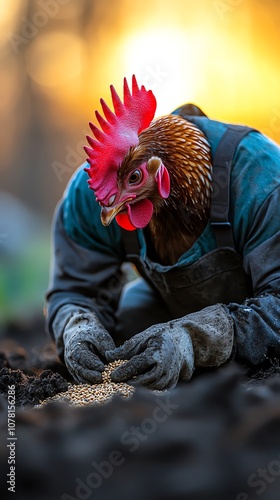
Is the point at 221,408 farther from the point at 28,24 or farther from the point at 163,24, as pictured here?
the point at 28,24

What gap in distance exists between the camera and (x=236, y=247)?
2.76 m

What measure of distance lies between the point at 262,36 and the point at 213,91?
5.05 ft

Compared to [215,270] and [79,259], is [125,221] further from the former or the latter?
[79,259]

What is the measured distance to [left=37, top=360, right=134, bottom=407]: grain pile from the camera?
224cm

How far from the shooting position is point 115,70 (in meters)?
10.8

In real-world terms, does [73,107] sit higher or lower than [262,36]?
lower

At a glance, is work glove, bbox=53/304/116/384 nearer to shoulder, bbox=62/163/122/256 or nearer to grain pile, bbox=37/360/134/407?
grain pile, bbox=37/360/134/407

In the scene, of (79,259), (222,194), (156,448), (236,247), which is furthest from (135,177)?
(156,448)

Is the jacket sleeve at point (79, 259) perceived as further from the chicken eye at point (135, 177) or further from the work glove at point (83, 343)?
the chicken eye at point (135, 177)

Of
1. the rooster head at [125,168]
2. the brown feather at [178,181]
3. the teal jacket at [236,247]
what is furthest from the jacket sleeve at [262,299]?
the rooster head at [125,168]

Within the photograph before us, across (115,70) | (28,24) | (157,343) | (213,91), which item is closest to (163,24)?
(115,70)

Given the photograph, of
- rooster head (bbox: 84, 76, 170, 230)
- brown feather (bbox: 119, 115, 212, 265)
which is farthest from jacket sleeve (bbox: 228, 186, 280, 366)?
rooster head (bbox: 84, 76, 170, 230)

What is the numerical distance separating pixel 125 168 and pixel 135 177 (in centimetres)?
5

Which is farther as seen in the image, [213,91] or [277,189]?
[213,91]
